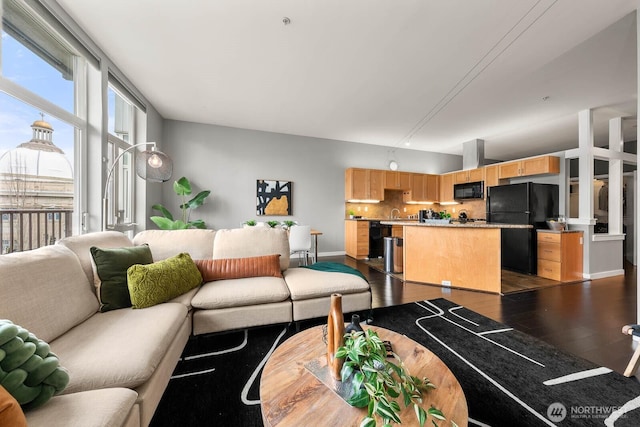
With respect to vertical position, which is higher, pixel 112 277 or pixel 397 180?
pixel 397 180

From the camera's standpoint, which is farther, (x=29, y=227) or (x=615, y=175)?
(x=615, y=175)

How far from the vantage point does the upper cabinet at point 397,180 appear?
591 centimetres

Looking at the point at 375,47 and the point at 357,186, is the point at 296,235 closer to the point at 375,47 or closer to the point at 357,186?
the point at 357,186

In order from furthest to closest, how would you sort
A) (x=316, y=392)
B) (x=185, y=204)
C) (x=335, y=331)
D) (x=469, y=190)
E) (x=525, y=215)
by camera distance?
(x=469, y=190), (x=185, y=204), (x=525, y=215), (x=335, y=331), (x=316, y=392)

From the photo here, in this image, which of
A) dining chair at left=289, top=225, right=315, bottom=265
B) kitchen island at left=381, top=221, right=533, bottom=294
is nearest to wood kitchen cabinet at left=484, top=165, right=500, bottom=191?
kitchen island at left=381, top=221, right=533, bottom=294

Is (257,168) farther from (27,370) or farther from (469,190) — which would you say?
(469,190)

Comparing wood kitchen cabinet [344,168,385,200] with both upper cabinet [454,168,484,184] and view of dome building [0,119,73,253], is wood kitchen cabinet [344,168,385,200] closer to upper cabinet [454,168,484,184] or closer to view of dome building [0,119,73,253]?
upper cabinet [454,168,484,184]

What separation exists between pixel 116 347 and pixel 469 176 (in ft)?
22.2

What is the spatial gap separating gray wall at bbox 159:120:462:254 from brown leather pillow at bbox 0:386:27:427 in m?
4.10

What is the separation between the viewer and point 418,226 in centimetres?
360

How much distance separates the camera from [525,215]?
4137mm

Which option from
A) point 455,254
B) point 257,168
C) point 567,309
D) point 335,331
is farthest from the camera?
point 257,168

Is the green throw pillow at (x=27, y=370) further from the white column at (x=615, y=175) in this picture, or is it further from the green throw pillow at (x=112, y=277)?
the white column at (x=615, y=175)

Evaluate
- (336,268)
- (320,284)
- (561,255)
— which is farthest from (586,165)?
(320,284)
